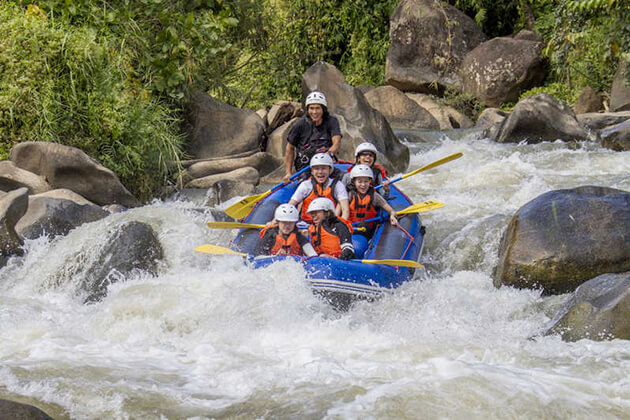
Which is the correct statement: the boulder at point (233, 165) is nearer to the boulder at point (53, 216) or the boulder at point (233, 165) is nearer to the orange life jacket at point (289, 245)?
the boulder at point (53, 216)

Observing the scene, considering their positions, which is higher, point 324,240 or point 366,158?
point 366,158

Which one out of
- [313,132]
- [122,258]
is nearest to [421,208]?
[313,132]

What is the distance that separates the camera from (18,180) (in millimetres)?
7480

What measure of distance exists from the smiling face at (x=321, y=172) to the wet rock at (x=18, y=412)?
3580 millimetres

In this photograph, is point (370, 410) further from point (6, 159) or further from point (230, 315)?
point (6, 159)

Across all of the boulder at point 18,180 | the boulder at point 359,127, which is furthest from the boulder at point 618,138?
the boulder at point 18,180

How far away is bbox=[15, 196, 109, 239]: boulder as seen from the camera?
6.64 m

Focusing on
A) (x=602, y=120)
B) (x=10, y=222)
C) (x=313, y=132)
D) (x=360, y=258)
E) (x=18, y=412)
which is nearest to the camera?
(x=18, y=412)

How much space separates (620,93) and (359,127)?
216 inches

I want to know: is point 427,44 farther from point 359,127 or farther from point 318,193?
point 318,193

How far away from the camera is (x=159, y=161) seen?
8.94 meters

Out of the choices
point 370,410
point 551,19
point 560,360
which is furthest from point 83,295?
point 551,19

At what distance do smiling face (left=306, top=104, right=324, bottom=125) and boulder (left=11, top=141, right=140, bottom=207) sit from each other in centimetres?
253

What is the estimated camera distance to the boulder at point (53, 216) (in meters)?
6.64
